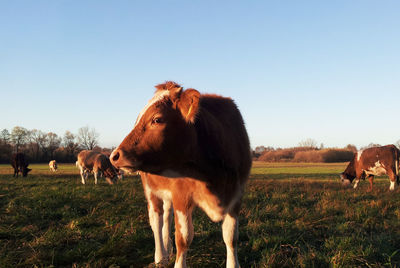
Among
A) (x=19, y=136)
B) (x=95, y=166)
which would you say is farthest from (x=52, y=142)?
(x=95, y=166)

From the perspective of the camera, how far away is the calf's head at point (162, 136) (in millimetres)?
2465

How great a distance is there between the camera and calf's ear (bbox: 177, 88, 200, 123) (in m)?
2.60

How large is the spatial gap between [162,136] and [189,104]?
42cm

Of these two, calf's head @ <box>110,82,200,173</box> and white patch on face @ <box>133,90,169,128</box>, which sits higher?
white patch on face @ <box>133,90,169,128</box>

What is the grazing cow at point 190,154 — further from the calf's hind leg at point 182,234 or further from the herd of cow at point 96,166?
the herd of cow at point 96,166

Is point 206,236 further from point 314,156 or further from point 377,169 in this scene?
point 314,156

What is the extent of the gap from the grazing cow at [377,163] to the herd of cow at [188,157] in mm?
12129

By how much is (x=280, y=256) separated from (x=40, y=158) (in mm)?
72182

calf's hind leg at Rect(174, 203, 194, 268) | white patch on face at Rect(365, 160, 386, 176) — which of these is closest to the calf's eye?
calf's hind leg at Rect(174, 203, 194, 268)

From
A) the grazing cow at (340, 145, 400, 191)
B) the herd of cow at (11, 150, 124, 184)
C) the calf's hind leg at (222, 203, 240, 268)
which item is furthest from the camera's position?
the herd of cow at (11, 150, 124, 184)

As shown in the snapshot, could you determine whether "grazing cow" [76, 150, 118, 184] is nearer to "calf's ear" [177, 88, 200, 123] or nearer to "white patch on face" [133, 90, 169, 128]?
"white patch on face" [133, 90, 169, 128]

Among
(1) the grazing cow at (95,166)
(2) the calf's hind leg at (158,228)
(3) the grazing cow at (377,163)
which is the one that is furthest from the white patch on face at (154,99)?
(1) the grazing cow at (95,166)

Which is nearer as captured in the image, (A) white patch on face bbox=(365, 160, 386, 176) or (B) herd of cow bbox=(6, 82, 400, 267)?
(B) herd of cow bbox=(6, 82, 400, 267)

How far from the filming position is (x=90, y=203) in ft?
25.6
